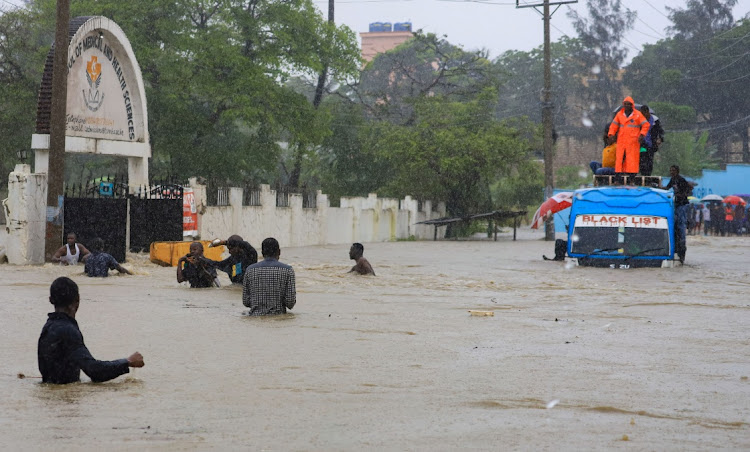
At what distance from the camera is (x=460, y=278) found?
73.5ft

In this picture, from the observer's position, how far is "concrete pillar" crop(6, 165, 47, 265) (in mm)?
22203

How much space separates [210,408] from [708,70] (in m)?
73.9

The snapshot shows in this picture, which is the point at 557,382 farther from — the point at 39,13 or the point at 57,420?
the point at 39,13

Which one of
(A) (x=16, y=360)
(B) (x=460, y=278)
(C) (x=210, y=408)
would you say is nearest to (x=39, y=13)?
(B) (x=460, y=278)

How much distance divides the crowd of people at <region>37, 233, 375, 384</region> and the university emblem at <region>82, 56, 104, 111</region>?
174 inches

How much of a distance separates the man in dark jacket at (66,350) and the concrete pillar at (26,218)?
1461 centimetres

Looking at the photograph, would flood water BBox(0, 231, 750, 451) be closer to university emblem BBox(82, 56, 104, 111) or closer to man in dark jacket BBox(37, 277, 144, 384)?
man in dark jacket BBox(37, 277, 144, 384)

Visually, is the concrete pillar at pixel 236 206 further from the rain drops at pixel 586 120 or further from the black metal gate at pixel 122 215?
the rain drops at pixel 586 120

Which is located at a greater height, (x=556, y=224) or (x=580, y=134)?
(x=580, y=134)

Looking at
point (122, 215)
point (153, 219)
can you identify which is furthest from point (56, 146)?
point (153, 219)

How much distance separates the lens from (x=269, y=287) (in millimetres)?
12984

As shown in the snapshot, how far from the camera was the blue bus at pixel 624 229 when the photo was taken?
2406cm

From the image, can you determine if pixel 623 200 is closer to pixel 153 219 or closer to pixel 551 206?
pixel 551 206

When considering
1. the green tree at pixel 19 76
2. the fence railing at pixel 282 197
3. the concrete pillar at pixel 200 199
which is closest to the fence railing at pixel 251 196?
the fence railing at pixel 282 197
